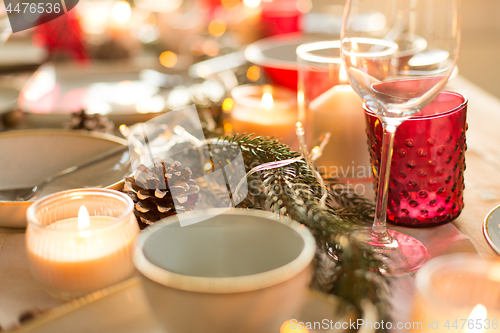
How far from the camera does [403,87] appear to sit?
1.31 feet

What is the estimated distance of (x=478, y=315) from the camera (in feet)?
0.83

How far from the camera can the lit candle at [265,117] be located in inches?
25.8

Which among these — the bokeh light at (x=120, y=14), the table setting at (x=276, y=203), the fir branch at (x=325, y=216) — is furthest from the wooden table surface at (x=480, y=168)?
A: the bokeh light at (x=120, y=14)

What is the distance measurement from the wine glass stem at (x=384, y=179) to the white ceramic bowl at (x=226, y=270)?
0.16 metres

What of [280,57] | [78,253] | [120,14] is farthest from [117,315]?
[120,14]

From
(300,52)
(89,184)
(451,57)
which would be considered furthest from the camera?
(300,52)

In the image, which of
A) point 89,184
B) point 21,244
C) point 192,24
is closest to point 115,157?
point 89,184

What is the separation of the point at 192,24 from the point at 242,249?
1060 mm

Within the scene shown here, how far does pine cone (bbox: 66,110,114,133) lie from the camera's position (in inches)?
26.2

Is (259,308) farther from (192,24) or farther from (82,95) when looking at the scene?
(192,24)

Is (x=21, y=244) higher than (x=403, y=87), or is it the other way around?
(x=403, y=87)

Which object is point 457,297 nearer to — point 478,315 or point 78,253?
point 478,315

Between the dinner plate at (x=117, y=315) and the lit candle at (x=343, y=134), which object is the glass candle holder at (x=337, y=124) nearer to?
the lit candle at (x=343, y=134)

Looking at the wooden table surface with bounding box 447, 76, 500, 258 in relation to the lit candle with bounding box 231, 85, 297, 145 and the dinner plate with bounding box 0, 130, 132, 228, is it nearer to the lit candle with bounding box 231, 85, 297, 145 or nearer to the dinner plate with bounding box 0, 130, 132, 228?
the lit candle with bounding box 231, 85, 297, 145
